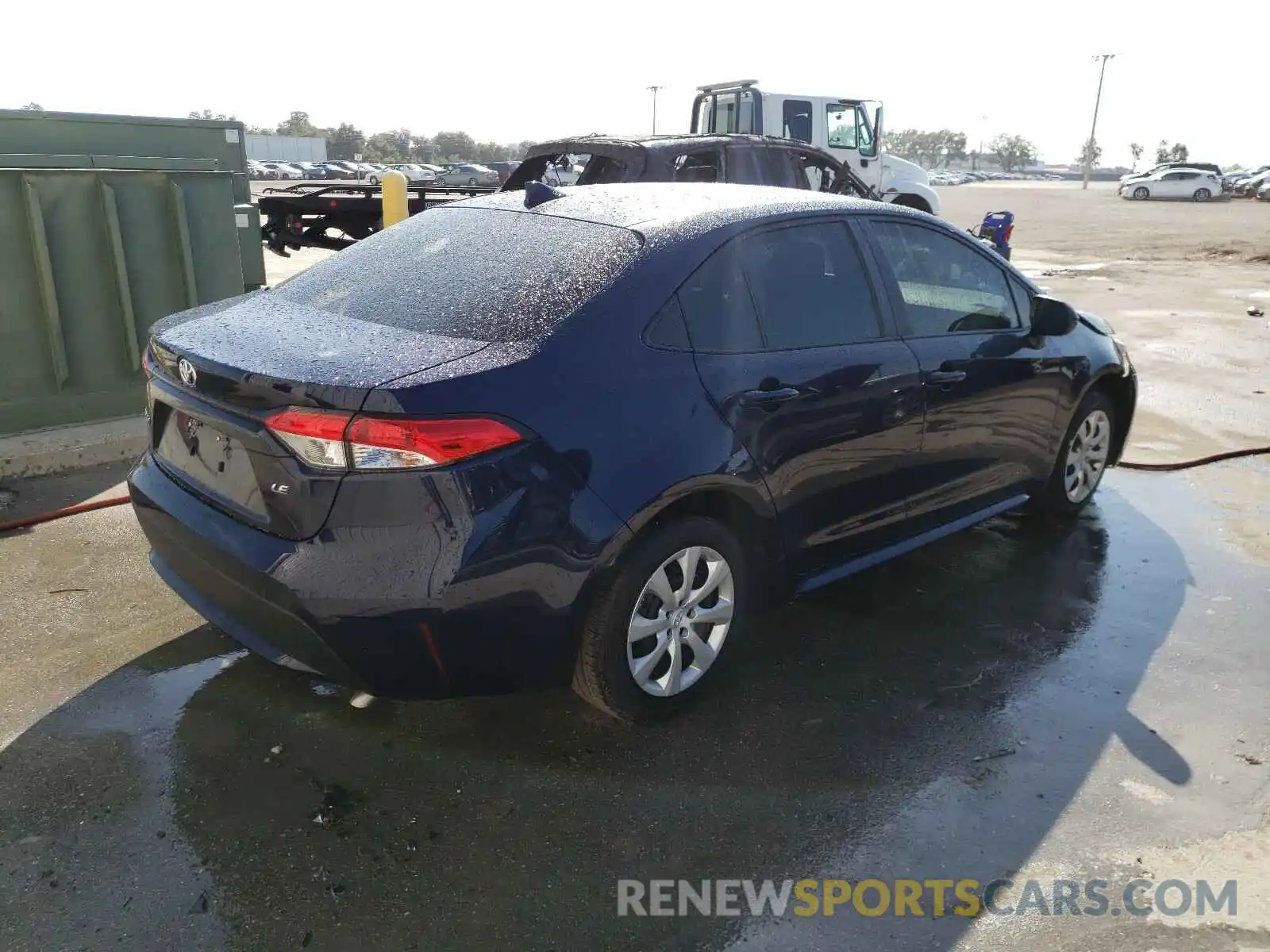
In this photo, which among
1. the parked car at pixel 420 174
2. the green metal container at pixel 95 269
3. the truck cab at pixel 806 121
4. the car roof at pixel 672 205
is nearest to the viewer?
the car roof at pixel 672 205

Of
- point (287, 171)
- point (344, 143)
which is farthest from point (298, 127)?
point (287, 171)

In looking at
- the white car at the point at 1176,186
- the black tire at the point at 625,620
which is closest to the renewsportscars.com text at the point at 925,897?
the black tire at the point at 625,620

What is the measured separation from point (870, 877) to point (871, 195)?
10.1 metres

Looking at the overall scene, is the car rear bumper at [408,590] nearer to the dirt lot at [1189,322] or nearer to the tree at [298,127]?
Result: the dirt lot at [1189,322]

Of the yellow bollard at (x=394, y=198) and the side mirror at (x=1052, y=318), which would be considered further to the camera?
the yellow bollard at (x=394, y=198)

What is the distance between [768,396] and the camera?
3143 mm

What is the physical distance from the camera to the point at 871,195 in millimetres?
11422

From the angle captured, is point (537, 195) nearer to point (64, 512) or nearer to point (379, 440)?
point (379, 440)

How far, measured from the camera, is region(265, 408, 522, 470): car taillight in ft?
8.00

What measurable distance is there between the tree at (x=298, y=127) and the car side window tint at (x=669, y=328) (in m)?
130

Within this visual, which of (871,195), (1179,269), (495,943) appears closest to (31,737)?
(495,943)

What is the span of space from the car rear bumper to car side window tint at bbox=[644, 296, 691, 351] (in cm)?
56

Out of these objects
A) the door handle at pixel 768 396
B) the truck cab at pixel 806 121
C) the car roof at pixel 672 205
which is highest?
the truck cab at pixel 806 121

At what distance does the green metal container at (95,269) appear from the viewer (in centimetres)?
535
